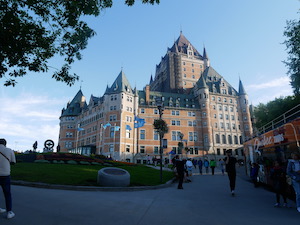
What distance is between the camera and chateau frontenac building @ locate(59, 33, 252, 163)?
176 ft

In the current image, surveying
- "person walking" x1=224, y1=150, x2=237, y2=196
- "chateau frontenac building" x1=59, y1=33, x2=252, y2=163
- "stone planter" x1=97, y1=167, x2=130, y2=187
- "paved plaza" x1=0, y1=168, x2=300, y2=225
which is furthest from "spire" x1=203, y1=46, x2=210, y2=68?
"paved plaza" x1=0, y1=168, x2=300, y2=225

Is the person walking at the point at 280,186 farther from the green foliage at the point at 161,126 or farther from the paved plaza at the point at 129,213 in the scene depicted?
the green foliage at the point at 161,126

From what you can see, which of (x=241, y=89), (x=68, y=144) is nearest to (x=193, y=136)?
(x=241, y=89)

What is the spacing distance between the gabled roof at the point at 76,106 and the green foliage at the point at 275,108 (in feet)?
184

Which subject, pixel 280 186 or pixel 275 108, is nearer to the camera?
pixel 280 186

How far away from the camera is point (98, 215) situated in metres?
5.38

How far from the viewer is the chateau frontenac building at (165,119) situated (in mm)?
53500

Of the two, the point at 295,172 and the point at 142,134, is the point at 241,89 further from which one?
the point at 295,172

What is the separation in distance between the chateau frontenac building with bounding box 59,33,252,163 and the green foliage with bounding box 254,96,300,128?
21.4 ft

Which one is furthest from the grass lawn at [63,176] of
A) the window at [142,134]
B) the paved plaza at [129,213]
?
the window at [142,134]

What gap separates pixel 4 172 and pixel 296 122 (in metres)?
11.5

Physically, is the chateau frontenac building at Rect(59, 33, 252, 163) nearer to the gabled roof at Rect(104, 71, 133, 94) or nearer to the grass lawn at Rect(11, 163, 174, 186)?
the gabled roof at Rect(104, 71, 133, 94)

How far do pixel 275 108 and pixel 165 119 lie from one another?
1084 inches

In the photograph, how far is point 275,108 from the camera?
147 feet
